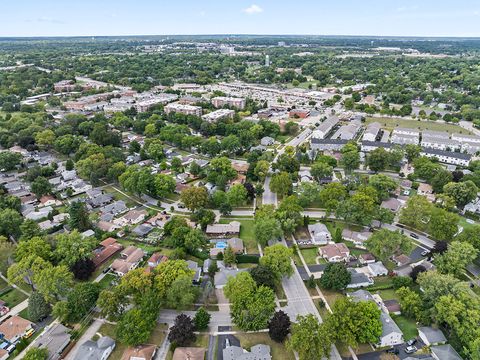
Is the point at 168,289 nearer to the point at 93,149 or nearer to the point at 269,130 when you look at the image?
the point at 93,149

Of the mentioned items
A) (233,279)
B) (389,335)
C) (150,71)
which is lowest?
(389,335)

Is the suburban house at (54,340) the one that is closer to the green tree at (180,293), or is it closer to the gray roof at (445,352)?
the green tree at (180,293)

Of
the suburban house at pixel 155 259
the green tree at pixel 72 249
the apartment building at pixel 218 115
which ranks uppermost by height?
the apartment building at pixel 218 115

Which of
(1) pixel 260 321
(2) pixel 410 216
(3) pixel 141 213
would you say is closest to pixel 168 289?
(1) pixel 260 321

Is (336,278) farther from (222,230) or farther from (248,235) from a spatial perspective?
(222,230)

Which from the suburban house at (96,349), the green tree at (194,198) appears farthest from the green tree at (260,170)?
the suburban house at (96,349)
